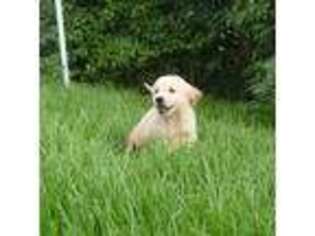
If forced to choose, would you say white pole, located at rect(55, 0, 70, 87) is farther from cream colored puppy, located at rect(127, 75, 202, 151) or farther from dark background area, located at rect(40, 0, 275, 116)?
cream colored puppy, located at rect(127, 75, 202, 151)

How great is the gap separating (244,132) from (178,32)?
198 millimetres

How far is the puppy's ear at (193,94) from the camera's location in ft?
11.1

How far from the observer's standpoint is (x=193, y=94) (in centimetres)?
339

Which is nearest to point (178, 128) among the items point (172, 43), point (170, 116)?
point (170, 116)

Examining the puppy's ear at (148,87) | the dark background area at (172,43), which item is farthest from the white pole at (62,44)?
the puppy's ear at (148,87)

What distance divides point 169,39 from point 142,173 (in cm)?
23

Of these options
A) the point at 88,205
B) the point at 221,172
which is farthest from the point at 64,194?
the point at 221,172

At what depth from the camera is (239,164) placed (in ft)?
11.1

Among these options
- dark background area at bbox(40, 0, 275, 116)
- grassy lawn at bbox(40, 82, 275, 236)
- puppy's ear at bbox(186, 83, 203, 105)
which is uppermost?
dark background area at bbox(40, 0, 275, 116)

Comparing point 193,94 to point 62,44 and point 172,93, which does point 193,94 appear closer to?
point 172,93

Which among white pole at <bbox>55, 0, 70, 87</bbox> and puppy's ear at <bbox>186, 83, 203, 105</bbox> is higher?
white pole at <bbox>55, 0, 70, 87</bbox>

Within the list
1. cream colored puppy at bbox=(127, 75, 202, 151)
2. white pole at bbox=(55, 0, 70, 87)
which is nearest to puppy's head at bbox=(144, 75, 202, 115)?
cream colored puppy at bbox=(127, 75, 202, 151)

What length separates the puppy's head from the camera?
3.38m
